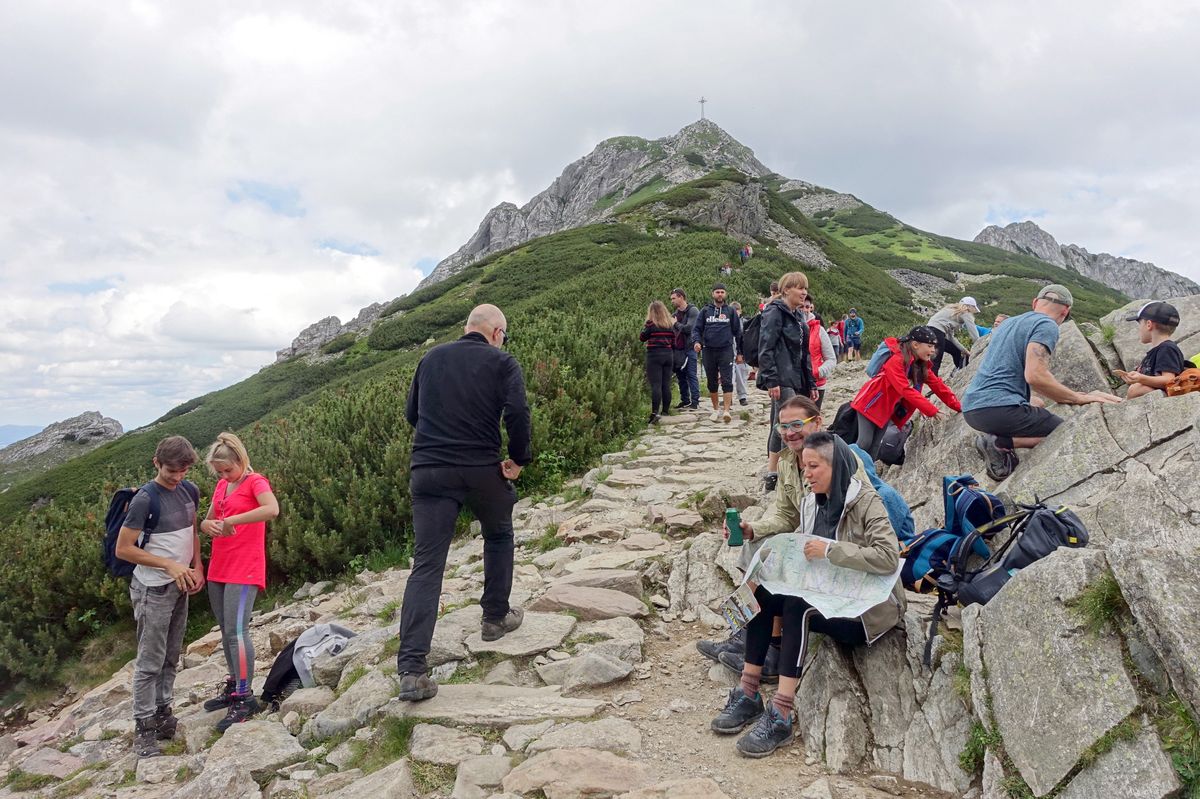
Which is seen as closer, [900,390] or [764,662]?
[764,662]

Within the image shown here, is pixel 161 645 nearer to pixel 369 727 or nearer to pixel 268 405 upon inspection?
pixel 369 727

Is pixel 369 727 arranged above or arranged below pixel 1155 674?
below

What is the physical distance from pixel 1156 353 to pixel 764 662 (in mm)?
4338

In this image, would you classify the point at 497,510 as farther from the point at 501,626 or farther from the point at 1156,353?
the point at 1156,353

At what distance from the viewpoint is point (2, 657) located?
8406mm

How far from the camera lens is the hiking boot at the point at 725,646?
→ 15.3 ft

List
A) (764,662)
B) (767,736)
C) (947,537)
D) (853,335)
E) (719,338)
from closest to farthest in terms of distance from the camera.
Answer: (767,736) → (947,537) → (764,662) → (719,338) → (853,335)

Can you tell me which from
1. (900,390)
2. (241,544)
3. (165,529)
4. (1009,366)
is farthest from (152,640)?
(1009,366)

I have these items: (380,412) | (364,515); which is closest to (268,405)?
(380,412)

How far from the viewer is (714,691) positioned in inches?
177

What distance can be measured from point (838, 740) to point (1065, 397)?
11.8 feet

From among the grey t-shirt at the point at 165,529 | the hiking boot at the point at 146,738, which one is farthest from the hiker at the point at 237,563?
the hiking boot at the point at 146,738

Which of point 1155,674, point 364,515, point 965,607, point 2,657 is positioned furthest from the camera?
point 364,515

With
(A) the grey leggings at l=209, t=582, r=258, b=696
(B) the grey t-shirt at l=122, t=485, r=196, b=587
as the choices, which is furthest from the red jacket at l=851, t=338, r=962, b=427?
(B) the grey t-shirt at l=122, t=485, r=196, b=587
